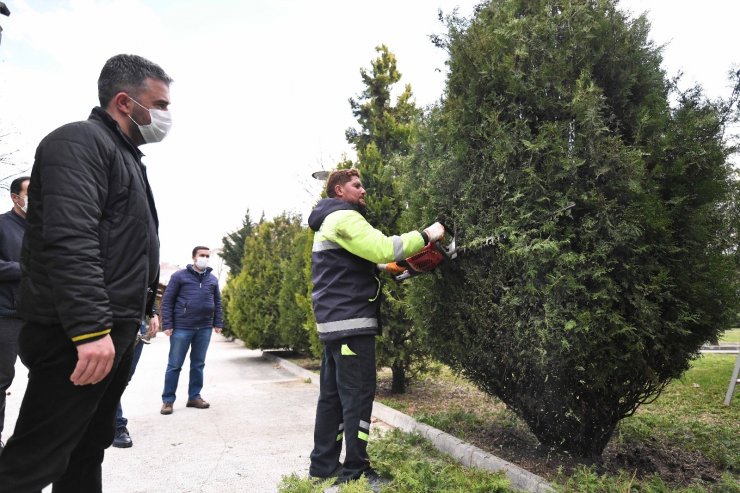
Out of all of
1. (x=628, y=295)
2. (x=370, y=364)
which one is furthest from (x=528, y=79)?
(x=370, y=364)

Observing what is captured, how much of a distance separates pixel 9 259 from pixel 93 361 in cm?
284

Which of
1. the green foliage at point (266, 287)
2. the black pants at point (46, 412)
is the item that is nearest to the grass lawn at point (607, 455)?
the black pants at point (46, 412)

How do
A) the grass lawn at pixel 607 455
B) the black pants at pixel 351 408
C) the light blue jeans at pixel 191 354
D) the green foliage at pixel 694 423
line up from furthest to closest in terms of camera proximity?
the light blue jeans at pixel 191 354 → the green foliage at pixel 694 423 → the black pants at pixel 351 408 → the grass lawn at pixel 607 455

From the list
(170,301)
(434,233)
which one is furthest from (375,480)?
(170,301)

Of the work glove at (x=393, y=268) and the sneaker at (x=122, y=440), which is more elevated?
the work glove at (x=393, y=268)

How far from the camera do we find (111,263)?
2.15m

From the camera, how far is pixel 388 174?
702cm

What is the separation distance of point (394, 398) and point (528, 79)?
4645 mm

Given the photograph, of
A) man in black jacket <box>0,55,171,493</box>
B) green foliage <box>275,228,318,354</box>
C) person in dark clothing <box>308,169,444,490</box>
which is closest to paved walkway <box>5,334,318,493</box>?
person in dark clothing <box>308,169,444,490</box>

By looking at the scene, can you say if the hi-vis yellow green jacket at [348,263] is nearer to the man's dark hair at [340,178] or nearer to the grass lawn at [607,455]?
the man's dark hair at [340,178]

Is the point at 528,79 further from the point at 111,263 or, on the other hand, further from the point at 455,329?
the point at 111,263

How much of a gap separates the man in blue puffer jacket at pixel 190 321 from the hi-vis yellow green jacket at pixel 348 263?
363 cm

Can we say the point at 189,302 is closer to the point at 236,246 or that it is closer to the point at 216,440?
the point at 216,440

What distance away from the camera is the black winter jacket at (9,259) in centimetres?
393
